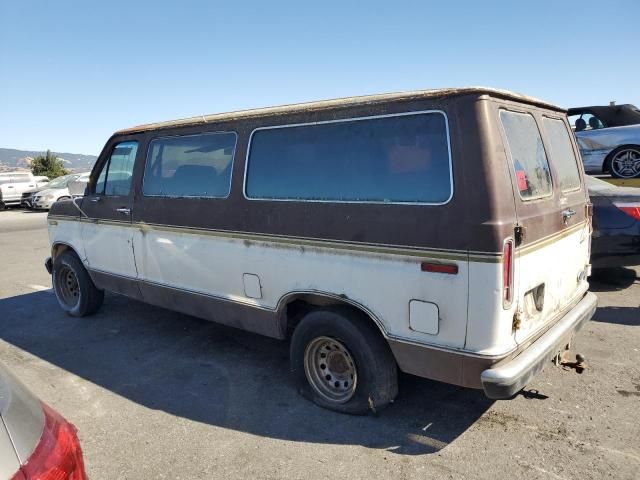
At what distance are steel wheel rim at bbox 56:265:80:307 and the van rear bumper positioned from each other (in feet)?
16.2

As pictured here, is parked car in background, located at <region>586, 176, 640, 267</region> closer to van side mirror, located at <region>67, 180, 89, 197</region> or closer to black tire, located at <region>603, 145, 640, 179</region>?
black tire, located at <region>603, 145, 640, 179</region>

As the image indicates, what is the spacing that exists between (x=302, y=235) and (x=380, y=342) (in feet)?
2.98

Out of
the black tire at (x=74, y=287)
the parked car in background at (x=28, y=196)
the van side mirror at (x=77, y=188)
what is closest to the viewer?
the van side mirror at (x=77, y=188)

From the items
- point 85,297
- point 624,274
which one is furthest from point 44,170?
point 624,274

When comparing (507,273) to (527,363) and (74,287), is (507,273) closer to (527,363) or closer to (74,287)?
(527,363)

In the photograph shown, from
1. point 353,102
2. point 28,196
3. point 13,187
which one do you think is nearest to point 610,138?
point 353,102

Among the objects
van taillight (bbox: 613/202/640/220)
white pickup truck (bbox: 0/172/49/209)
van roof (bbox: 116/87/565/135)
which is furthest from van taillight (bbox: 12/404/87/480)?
white pickup truck (bbox: 0/172/49/209)

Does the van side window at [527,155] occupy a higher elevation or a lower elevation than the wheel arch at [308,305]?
higher

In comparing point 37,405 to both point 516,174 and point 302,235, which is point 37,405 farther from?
point 516,174

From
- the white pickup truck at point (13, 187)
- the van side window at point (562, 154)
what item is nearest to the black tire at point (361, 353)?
the van side window at point (562, 154)

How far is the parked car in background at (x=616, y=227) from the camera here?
5.80m

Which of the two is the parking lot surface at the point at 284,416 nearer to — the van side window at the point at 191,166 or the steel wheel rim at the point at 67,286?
the steel wheel rim at the point at 67,286

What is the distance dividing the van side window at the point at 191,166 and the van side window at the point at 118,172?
31 centimetres

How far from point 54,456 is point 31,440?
0.09 meters
